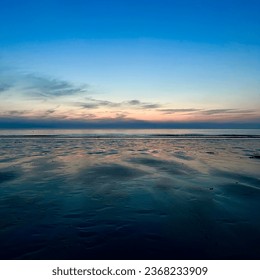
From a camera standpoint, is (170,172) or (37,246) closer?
(37,246)

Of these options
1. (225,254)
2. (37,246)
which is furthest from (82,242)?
(225,254)

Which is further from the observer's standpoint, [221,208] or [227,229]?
[221,208]

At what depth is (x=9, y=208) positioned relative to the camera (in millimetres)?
7316

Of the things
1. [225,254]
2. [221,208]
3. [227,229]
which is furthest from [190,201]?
[225,254]

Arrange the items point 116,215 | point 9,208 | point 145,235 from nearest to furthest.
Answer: point 145,235 → point 116,215 → point 9,208

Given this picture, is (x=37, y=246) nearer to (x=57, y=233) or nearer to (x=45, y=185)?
(x=57, y=233)

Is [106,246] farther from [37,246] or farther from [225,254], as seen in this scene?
[225,254]

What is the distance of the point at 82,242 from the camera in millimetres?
5098

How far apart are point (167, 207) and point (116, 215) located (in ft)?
5.83

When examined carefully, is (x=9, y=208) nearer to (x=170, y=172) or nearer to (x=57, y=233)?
(x=57, y=233)

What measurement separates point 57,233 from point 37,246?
66 cm
